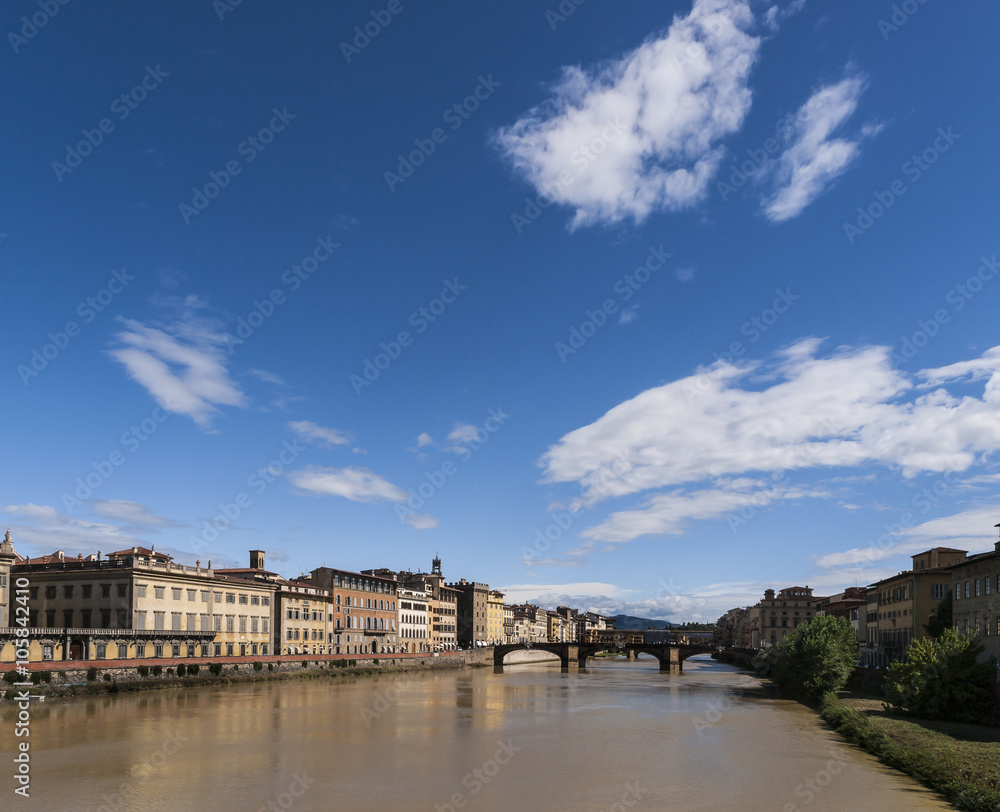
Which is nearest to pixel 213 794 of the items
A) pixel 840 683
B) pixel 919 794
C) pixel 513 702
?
pixel 919 794

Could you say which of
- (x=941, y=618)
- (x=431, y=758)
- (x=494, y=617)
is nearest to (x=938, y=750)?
(x=431, y=758)

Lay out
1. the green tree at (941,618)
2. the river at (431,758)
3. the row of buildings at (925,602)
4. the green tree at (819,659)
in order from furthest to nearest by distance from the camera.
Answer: the green tree at (941,618)
the green tree at (819,659)
the row of buildings at (925,602)
the river at (431,758)

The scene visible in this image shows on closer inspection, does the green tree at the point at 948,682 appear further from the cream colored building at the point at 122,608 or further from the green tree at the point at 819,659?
the cream colored building at the point at 122,608

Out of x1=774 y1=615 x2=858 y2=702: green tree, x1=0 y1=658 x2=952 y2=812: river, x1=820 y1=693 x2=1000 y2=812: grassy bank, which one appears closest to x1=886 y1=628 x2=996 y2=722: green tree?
x1=820 y1=693 x2=1000 y2=812: grassy bank

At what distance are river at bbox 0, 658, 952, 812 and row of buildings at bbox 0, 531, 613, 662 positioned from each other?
10.6 m

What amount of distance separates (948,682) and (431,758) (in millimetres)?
26494

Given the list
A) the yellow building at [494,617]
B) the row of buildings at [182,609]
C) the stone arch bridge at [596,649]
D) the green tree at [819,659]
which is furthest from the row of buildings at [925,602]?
the yellow building at [494,617]

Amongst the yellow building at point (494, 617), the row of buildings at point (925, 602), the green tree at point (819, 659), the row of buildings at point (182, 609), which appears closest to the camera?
the row of buildings at point (925, 602)

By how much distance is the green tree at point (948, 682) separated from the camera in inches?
1604

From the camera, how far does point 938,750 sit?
32094 millimetres

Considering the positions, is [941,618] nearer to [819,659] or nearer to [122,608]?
[819,659]

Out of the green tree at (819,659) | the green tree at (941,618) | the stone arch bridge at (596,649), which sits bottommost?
the stone arch bridge at (596,649)

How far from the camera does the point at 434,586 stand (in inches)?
5413

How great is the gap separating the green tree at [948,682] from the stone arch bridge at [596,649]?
273 feet
